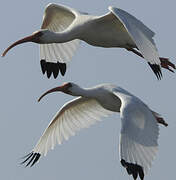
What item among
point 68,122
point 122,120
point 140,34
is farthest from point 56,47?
point 122,120

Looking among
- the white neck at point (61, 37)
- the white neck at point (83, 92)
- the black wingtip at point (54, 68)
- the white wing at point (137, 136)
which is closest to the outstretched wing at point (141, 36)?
the white wing at point (137, 136)

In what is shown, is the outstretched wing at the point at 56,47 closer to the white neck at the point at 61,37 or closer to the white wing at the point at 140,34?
the white neck at the point at 61,37

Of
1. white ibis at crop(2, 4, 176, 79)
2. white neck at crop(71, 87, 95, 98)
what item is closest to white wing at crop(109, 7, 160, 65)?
white ibis at crop(2, 4, 176, 79)

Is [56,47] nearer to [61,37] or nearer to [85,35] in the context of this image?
[61,37]

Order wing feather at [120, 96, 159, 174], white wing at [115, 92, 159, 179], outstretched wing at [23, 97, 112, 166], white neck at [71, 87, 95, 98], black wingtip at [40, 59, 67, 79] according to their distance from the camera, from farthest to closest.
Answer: black wingtip at [40, 59, 67, 79], outstretched wing at [23, 97, 112, 166], white neck at [71, 87, 95, 98], wing feather at [120, 96, 159, 174], white wing at [115, 92, 159, 179]

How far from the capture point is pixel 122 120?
28.6m

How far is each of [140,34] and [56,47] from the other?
5342 mm

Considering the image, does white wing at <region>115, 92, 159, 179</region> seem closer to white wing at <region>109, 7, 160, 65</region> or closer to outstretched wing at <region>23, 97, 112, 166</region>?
white wing at <region>109, 7, 160, 65</region>

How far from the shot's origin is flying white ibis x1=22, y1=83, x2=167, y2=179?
92.4ft

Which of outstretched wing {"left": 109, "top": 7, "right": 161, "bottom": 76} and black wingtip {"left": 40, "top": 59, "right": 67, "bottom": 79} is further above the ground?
outstretched wing {"left": 109, "top": 7, "right": 161, "bottom": 76}

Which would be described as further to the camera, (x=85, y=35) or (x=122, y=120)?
(x=85, y=35)

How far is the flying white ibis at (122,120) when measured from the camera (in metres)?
28.2

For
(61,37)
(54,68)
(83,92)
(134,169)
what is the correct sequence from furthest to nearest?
(54,68) → (61,37) → (83,92) → (134,169)

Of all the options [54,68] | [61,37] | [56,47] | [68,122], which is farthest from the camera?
[56,47]
